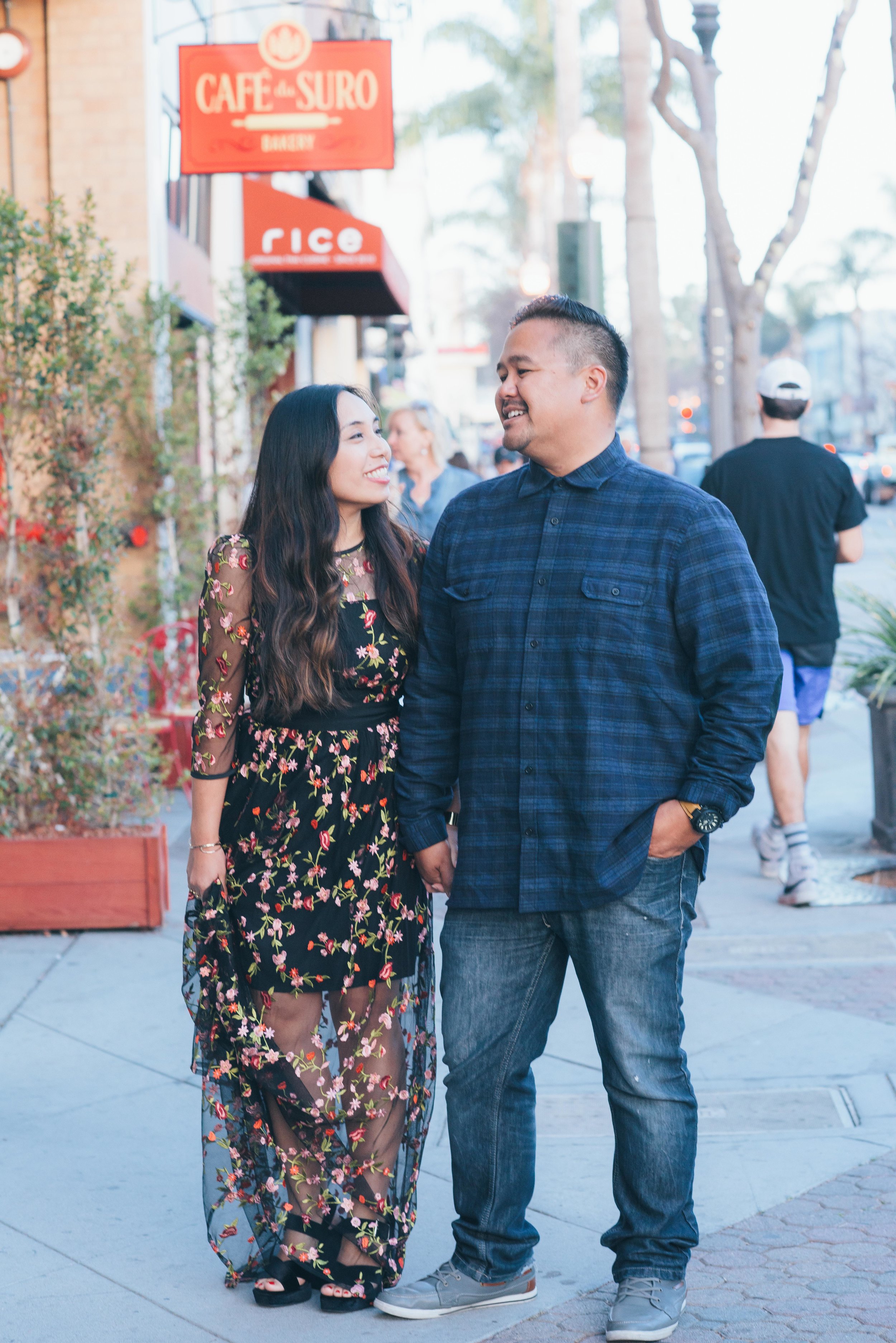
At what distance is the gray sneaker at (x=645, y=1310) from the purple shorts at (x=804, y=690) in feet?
11.5

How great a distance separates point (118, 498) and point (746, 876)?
4.07 meters

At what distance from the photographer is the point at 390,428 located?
7621 mm

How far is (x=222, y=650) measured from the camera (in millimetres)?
3176

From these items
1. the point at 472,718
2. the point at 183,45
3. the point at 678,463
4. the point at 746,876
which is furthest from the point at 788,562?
the point at 678,463

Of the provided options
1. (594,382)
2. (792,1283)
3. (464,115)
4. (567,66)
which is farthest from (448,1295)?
(464,115)

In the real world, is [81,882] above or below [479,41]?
below

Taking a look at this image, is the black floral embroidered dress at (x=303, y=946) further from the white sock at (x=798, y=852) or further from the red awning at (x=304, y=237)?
the red awning at (x=304, y=237)

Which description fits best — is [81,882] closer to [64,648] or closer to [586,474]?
[64,648]

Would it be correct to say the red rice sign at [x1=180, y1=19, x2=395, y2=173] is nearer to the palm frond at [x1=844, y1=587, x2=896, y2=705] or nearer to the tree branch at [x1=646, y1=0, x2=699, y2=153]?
the tree branch at [x1=646, y1=0, x2=699, y2=153]

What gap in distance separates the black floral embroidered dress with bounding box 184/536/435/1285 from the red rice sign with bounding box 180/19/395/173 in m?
7.02

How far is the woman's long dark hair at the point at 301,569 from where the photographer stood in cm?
312

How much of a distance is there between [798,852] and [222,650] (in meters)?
3.85

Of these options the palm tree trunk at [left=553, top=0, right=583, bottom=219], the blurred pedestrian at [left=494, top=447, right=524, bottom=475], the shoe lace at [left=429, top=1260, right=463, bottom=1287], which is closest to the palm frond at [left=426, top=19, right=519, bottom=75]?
the palm tree trunk at [left=553, top=0, right=583, bottom=219]

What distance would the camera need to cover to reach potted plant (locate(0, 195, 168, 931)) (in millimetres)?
6102
